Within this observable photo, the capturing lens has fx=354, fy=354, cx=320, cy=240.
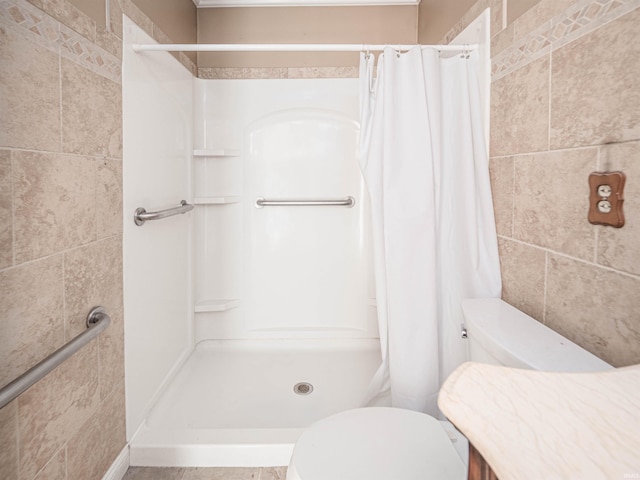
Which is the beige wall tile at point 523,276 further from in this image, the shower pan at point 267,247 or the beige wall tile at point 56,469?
the beige wall tile at point 56,469

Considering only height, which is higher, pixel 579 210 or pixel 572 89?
pixel 572 89

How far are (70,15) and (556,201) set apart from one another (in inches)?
56.6

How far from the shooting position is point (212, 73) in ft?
6.86

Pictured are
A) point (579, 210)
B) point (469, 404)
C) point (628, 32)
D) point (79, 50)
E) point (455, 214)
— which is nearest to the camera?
point (469, 404)

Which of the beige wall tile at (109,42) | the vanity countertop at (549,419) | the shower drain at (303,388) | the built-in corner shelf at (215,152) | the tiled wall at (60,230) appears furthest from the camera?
the built-in corner shelf at (215,152)

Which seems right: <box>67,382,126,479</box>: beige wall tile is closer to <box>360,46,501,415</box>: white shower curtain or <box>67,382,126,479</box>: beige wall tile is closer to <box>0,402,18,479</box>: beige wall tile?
<box>0,402,18,479</box>: beige wall tile

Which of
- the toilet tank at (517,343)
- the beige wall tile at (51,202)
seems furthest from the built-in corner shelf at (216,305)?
the toilet tank at (517,343)

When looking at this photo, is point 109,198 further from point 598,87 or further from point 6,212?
point 598,87

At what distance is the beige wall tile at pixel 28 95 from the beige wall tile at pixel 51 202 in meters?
0.04

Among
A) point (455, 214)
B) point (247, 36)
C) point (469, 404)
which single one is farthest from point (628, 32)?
point (247, 36)

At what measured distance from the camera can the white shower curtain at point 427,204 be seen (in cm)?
131

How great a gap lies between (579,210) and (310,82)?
1.60 m

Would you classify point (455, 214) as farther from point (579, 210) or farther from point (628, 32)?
point (628, 32)

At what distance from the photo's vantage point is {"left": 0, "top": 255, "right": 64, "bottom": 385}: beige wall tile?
800mm
